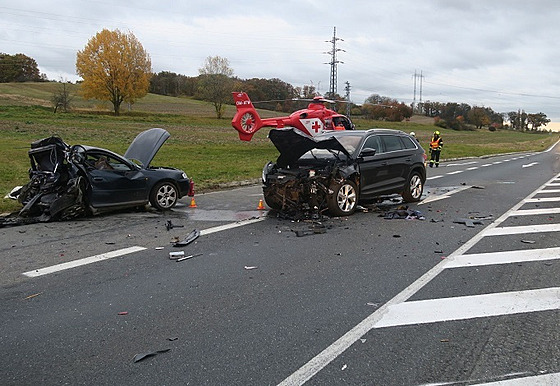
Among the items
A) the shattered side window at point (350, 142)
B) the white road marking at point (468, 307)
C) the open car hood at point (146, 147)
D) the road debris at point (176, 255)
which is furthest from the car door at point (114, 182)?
the white road marking at point (468, 307)

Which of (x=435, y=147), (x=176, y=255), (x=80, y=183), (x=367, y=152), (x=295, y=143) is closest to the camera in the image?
(x=176, y=255)

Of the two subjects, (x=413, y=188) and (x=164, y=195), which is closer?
(x=164, y=195)

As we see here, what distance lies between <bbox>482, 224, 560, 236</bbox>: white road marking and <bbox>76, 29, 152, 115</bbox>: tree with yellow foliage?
216 feet

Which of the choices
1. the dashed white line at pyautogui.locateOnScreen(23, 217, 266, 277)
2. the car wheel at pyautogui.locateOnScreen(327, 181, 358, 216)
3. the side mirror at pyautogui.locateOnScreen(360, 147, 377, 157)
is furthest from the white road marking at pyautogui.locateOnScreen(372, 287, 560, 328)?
the side mirror at pyautogui.locateOnScreen(360, 147, 377, 157)

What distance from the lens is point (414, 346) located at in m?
3.97

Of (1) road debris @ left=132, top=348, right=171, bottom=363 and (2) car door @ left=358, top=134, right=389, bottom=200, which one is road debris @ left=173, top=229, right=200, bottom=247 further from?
(2) car door @ left=358, top=134, right=389, bottom=200

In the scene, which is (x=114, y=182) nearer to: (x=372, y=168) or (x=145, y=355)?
(x=372, y=168)

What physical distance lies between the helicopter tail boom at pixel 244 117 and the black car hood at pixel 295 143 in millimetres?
16056

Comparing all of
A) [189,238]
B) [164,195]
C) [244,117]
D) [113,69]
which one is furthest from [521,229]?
[113,69]

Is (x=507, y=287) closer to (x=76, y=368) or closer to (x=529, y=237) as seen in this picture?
(x=529, y=237)

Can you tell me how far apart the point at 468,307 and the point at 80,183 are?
24.6 ft

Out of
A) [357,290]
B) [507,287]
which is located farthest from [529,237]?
[357,290]

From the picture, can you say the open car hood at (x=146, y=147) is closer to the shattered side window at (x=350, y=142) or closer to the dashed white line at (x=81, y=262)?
the dashed white line at (x=81, y=262)

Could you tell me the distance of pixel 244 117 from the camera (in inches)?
1020
